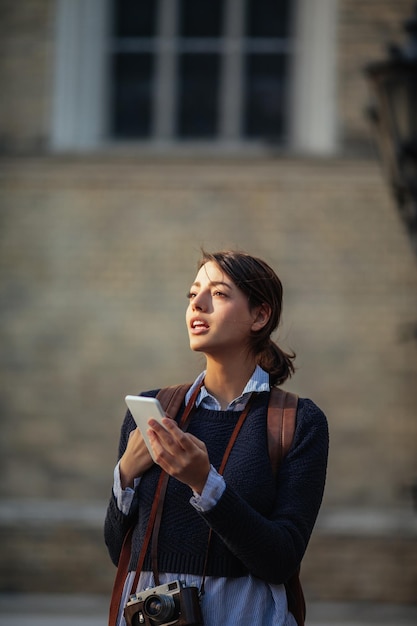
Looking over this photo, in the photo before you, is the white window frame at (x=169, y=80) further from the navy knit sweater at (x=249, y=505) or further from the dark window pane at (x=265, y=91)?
the navy knit sweater at (x=249, y=505)

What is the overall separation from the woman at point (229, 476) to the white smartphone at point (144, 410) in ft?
0.08

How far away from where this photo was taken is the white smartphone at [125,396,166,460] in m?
2.27

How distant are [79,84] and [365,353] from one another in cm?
321

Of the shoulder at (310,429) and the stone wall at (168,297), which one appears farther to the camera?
the stone wall at (168,297)

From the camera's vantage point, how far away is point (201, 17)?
30.5 ft

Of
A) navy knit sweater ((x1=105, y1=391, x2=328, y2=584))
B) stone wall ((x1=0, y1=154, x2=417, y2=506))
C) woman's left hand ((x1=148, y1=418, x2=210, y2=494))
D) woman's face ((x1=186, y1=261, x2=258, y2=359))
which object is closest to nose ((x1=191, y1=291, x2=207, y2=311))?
woman's face ((x1=186, y1=261, x2=258, y2=359))

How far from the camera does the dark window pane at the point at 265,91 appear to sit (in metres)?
9.26

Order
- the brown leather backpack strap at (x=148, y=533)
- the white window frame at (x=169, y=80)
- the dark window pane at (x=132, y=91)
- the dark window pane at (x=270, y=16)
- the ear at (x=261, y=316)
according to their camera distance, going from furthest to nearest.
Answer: the dark window pane at (x=132, y=91) < the dark window pane at (x=270, y=16) < the white window frame at (x=169, y=80) < the ear at (x=261, y=316) < the brown leather backpack strap at (x=148, y=533)

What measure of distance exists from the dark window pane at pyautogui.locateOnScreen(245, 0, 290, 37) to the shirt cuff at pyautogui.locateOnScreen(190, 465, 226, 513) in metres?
7.45

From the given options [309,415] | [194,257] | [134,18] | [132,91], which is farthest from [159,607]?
[134,18]

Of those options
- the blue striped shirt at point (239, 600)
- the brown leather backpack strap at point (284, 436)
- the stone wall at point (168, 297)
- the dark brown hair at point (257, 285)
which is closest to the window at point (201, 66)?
the stone wall at point (168, 297)

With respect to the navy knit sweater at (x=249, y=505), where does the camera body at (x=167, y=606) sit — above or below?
below

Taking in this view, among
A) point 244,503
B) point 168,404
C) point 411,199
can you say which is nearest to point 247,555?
point 244,503

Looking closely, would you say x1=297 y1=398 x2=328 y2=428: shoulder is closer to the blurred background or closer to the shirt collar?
the shirt collar
